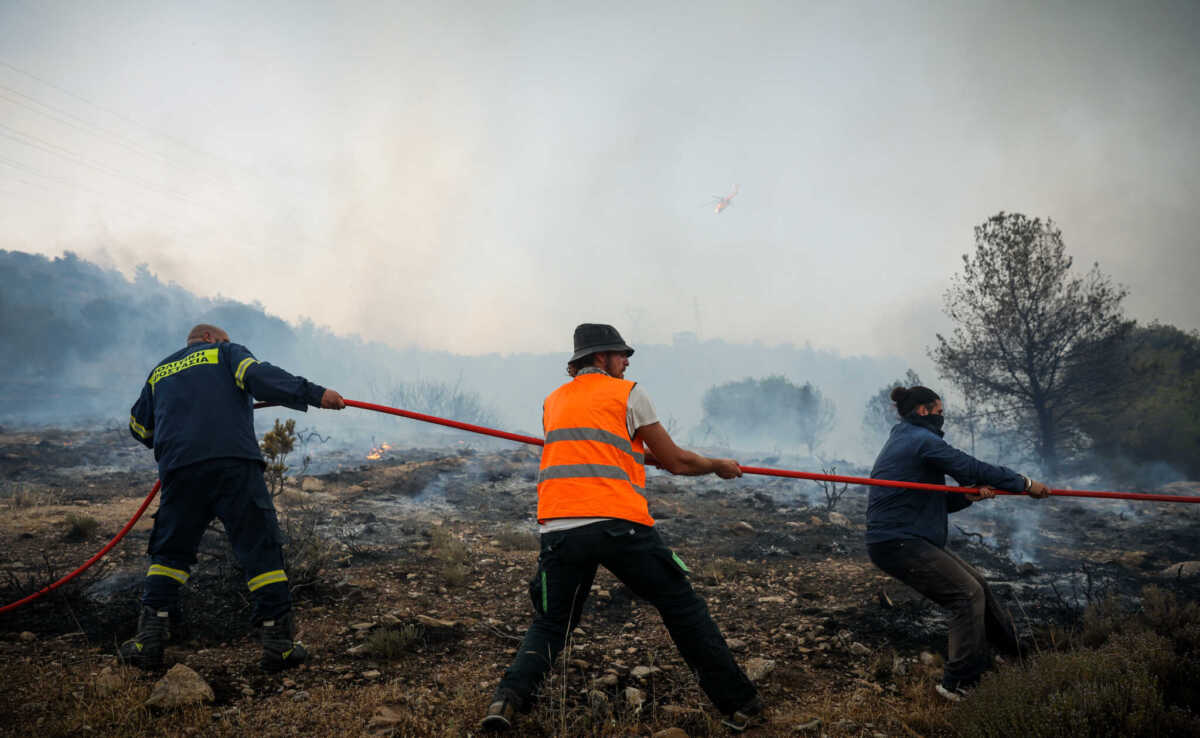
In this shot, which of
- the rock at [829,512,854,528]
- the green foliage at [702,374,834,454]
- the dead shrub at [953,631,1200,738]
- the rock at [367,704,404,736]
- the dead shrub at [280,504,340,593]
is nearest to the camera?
the dead shrub at [953,631,1200,738]

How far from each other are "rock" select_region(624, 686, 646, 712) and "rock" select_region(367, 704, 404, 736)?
3.78 ft

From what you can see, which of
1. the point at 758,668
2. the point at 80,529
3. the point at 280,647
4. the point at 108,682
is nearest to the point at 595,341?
the point at 758,668

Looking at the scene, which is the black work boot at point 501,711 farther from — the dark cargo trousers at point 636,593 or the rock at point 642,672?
the rock at point 642,672

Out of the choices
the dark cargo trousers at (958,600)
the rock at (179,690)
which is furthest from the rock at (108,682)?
the dark cargo trousers at (958,600)

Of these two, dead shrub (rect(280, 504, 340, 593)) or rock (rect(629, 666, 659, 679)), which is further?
dead shrub (rect(280, 504, 340, 593))

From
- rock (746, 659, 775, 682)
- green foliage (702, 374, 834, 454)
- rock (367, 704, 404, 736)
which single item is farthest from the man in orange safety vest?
green foliage (702, 374, 834, 454)

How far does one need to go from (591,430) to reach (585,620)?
95.8 inches

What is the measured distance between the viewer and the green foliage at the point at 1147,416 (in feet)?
53.6

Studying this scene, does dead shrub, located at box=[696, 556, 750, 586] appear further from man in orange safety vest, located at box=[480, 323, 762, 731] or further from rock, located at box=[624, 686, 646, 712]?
man in orange safety vest, located at box=[480, 323, 762, 731]

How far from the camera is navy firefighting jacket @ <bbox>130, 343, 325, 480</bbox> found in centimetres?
320

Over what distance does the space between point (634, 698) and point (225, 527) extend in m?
2.55

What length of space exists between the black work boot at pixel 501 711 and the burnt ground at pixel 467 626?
6.5 inches

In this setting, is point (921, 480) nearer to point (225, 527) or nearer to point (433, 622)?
point (433, 622)

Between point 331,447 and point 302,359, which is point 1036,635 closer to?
point 331,447
